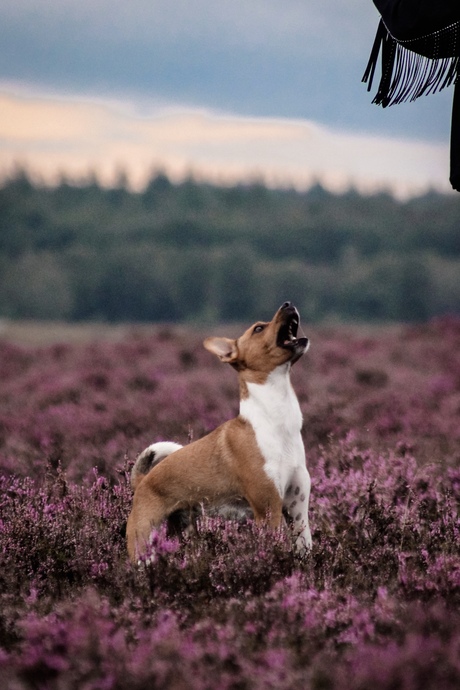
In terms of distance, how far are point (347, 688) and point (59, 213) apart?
9536 cm

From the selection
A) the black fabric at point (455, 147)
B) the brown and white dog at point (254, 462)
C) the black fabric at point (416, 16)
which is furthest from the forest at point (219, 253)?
the black fabric at point (416, 16)

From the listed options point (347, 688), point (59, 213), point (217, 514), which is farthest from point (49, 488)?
point (59, 213)

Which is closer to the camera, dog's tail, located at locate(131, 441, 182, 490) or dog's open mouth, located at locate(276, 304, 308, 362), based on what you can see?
dog's open mouth, located at locate(276, 304, 308, 362)

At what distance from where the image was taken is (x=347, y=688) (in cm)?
290

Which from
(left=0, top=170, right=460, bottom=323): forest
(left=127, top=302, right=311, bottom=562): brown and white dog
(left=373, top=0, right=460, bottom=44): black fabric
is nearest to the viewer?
(left=373, top=0, right=460, bottom=44): black fabric

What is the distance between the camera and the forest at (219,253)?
6938 cm

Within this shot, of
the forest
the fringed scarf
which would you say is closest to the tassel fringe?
the fringed scarf

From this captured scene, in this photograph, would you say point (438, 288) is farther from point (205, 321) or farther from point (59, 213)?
point (59, 213)

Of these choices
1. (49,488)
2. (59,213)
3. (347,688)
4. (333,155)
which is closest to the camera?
(347,688)

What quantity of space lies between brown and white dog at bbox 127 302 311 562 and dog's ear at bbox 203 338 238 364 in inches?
3.0

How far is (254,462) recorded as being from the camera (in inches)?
197

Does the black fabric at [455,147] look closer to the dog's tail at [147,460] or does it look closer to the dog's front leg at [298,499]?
the dog's front leg at [298,499]

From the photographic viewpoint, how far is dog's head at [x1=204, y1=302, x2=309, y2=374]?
5.25m

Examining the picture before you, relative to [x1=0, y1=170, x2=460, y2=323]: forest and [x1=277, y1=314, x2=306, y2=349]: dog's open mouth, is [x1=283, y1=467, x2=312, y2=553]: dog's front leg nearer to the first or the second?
[x1=277, y1=314, x2=306, y2=349]: dog's open mouth
